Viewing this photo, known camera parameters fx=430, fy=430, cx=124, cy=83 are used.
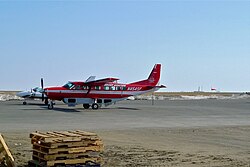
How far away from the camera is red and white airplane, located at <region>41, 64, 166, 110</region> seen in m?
41.5

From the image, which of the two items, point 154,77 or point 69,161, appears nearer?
point 69,161

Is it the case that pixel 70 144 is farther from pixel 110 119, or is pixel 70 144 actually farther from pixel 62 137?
pixel 110 119

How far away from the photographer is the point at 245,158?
495 inches

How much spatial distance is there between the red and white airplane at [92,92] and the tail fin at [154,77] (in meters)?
1.86

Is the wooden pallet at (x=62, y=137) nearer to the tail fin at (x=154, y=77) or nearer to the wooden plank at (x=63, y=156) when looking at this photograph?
the wooden plank at (x=63, y=156)

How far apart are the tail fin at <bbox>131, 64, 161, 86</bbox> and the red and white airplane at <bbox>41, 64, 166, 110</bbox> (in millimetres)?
1857

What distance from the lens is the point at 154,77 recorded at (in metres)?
49.2

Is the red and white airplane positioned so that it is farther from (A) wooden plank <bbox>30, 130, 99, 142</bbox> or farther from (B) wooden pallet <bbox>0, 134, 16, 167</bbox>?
(A) wooden plank <bbox>30, 130, 99, 142</bbox>

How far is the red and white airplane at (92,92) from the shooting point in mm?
41469

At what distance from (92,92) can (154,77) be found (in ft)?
30.5

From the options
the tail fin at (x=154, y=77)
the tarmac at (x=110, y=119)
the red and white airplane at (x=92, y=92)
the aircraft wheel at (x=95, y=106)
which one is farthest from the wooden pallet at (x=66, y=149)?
the tail fin at (x=154, y=77)

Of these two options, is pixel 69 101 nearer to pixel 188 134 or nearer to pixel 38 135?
pixel 188 134

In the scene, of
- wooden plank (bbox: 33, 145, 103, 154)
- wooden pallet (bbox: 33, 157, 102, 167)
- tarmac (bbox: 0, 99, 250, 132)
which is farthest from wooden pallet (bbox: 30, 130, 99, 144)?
tarmac (bbox: 0, 99, 250, 132)

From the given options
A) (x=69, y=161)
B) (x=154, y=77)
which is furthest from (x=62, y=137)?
(x=154, y=77)
